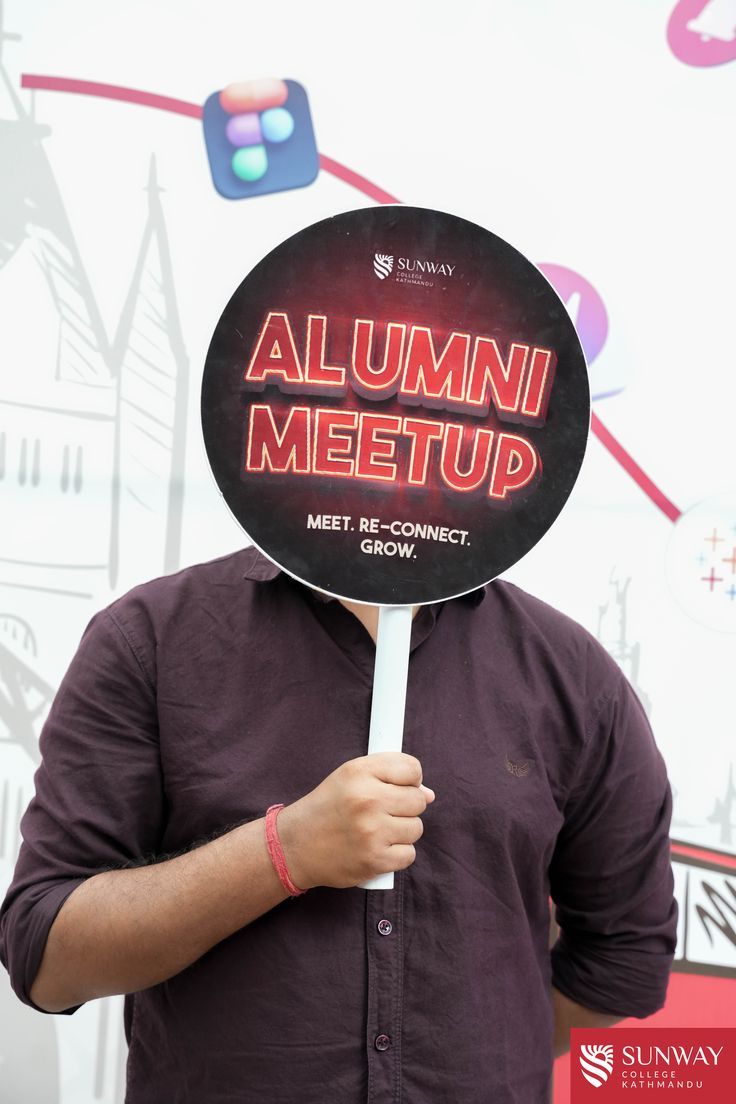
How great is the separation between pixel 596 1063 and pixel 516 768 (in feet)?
1.66

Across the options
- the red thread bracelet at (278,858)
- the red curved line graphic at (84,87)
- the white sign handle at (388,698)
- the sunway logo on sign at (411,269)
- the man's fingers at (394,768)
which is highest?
the red curved line graphic at (84,87)

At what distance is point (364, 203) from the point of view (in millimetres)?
1550

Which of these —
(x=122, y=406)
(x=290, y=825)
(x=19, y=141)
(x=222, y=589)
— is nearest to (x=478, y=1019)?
(x=290, y=825)

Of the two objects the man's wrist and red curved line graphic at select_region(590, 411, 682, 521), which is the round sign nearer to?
the man's wrist

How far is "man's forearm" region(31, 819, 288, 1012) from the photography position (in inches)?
33.3

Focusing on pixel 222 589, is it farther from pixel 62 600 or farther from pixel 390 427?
pixel 62 600

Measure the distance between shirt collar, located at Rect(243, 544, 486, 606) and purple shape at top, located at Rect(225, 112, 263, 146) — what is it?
77cm

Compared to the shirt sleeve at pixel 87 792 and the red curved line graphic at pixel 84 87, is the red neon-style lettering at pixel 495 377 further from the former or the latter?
the red curved line graphic at pixel 84 87

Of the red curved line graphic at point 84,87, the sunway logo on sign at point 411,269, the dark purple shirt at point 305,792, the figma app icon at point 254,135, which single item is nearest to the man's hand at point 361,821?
the dark purple shirt at point 305,792

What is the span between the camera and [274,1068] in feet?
2.97

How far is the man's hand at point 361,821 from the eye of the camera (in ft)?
2.55

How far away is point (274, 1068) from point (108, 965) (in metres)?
0.17

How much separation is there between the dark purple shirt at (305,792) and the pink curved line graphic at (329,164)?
562 mm

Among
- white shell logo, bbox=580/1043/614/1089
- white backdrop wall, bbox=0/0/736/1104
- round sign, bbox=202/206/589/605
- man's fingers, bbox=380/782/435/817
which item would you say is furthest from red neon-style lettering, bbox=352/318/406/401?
white shell logo, bbox=580/1043/614/1089
